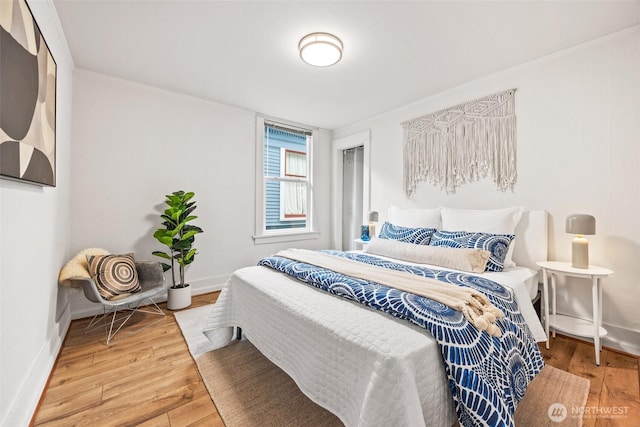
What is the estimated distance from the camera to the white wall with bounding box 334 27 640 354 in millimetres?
2086

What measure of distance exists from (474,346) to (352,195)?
360 centimetres

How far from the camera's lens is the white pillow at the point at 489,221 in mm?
2445

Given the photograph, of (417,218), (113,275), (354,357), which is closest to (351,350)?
(354,357)

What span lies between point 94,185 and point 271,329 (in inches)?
99.2

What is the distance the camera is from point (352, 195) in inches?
183

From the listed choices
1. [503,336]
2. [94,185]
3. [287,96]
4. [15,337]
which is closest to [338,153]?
[287,96]

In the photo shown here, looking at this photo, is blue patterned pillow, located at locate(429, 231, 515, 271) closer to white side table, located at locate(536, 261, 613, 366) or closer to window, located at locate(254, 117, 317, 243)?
white side table, located at locate(536, 261, 613, 366)

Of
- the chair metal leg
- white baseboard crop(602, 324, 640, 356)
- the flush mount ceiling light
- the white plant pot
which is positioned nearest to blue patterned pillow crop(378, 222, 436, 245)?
white baseboard crop(602, 324, 640, 356)

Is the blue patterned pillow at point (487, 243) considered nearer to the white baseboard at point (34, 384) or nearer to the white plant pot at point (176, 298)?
the white plant pot at point (176, 298)

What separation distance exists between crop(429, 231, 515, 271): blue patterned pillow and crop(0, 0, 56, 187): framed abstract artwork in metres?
2.84

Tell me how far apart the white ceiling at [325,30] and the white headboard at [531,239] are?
147cm

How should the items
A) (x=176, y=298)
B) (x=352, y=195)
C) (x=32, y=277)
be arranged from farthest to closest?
(x=352, y=195)
(x=176, y=298)
(x=32, y=277)

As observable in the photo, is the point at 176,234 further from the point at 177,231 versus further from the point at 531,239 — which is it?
the point at 531,239

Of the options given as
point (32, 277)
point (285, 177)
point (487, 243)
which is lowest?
point (32, 277)
